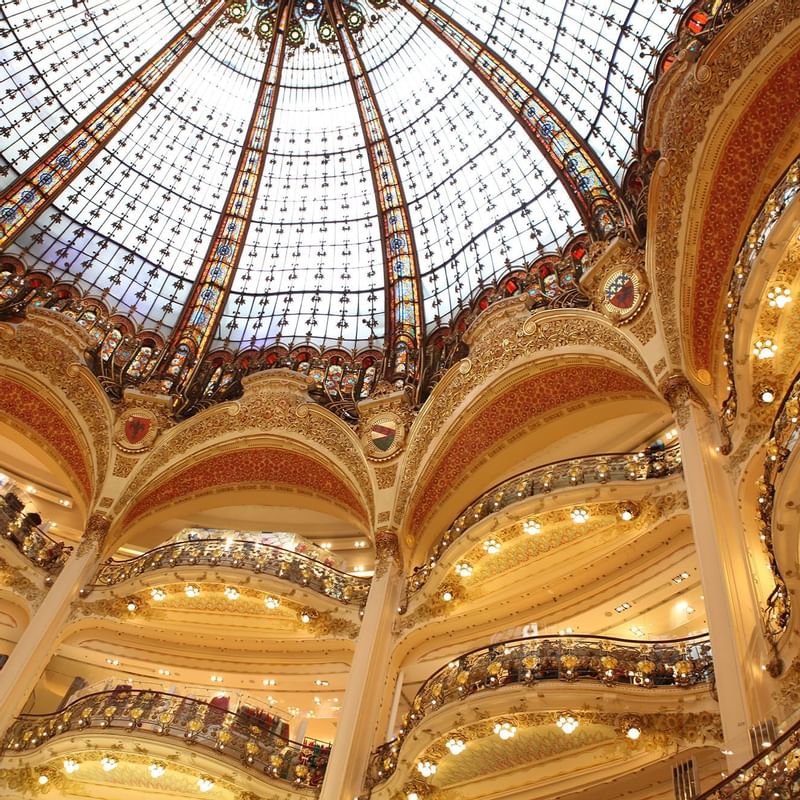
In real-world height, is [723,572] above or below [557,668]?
above

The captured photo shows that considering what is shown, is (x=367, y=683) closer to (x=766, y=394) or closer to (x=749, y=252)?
(x=766, y=394)

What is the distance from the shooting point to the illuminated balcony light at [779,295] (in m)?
11.0

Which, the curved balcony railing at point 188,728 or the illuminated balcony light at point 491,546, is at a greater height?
the illuminated balcony light at point 491,546

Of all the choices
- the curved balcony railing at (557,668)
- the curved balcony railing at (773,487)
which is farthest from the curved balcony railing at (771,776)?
the curved balcony railing at (557,668)

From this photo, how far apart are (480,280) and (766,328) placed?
30.2 feet

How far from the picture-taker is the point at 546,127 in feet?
61.9

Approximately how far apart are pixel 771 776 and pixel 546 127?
1561cm

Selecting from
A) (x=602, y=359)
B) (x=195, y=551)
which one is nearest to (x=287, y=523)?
(x=195, y=551)

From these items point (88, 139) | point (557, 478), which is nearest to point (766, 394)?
point (557, 478)

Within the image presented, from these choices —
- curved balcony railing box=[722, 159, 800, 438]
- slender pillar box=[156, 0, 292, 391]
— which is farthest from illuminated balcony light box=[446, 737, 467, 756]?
slender pillar box=[156, 0, 292, 391]

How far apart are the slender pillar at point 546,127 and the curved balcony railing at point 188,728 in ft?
39.3

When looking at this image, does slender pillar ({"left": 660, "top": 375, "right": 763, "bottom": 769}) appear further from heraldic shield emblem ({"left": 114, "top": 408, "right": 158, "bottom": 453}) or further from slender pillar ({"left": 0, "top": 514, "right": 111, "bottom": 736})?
heraldic shield emblem ({"left": 114, "top": 408, "right": 158, "bottom": 453})

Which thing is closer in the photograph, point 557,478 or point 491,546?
point 557,478

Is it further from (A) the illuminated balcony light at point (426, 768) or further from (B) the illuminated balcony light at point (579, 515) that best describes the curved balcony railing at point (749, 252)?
(A) the illuminated balcony light at point (426, 768)
